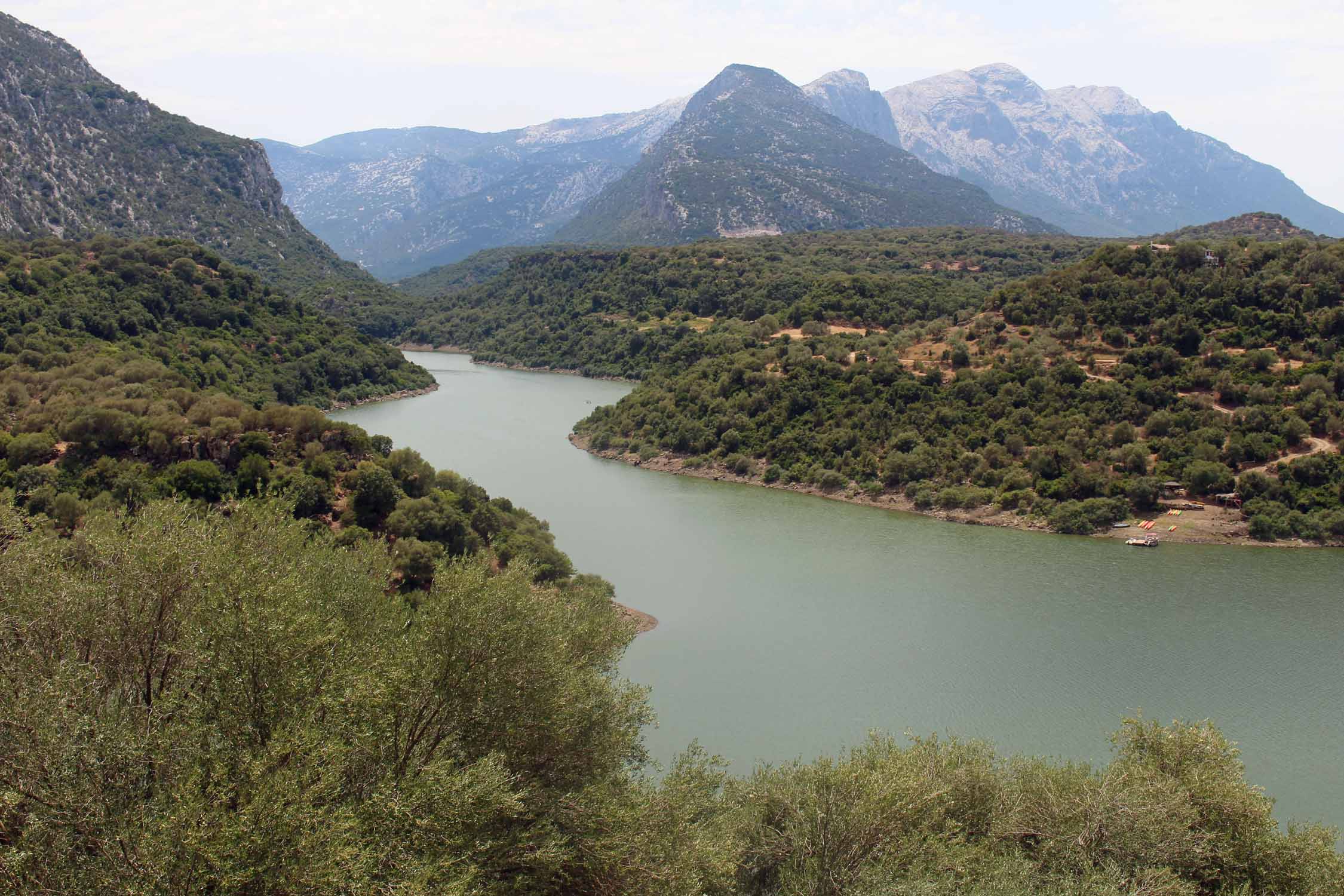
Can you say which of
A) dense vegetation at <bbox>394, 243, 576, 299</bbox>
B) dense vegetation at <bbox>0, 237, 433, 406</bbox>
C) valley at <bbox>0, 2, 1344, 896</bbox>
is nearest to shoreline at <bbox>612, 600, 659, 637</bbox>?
valley at <bbox>0, 2, 1344, 896</bbox>

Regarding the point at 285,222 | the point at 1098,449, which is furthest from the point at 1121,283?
the point at 285,222

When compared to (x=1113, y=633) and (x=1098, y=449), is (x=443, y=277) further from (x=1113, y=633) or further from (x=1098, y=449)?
(x=1113, y=633)

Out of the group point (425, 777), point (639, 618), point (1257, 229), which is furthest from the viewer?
point (1257, 229)

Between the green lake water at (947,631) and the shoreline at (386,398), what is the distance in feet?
82.9

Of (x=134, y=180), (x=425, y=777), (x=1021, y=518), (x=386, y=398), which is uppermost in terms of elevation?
(x=134, y=180)

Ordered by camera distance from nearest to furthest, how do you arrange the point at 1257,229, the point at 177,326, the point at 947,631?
the point at 947,631
the point at 177,326
the point at 1257,229

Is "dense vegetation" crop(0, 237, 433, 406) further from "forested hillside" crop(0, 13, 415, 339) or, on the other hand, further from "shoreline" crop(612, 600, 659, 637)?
"shoreline" crop(612, 600, 659, 637)

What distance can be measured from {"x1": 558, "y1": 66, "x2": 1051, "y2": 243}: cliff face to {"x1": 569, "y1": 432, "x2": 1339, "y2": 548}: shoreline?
102 metres

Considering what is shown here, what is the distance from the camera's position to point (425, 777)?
987 cm

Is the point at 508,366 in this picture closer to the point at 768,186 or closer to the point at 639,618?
the point at 639,618

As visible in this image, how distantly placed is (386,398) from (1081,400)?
46.8m

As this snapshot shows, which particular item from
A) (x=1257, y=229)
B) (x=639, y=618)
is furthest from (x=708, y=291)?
(x=639, y=618)

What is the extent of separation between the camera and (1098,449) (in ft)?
127

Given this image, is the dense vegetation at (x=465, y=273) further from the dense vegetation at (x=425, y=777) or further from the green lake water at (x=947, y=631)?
the dense vegetation at (x=425, y=777)
